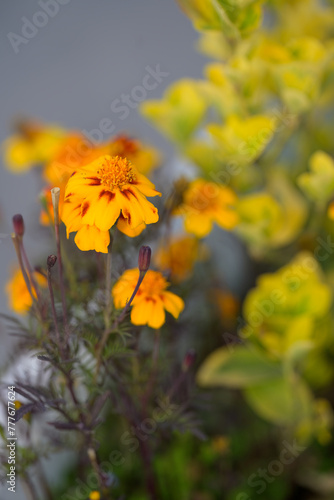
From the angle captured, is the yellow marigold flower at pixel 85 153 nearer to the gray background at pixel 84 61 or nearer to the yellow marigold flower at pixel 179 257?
the yellow marigold flower at pixel 179 257

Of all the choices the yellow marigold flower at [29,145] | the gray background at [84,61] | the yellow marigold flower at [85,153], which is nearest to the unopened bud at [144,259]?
the yellow marigold flower at [85,153]

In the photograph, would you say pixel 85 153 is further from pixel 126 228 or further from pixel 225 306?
pixel 225 306

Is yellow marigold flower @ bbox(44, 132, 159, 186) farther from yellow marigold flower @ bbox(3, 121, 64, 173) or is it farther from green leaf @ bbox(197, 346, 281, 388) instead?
green leaf @ bbox(197, 346, 281, 388)

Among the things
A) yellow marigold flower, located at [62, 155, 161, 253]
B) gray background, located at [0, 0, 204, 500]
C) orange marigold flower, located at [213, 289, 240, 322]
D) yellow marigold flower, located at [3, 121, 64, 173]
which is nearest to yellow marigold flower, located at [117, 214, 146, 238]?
yellow marigold flower, located at [62, 155, 161, 253]

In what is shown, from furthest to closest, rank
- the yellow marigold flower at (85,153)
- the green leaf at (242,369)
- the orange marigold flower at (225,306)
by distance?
1. the orange marigold flower at (225,306)
2. the green leaf at (242,369)
3. the yellow marigold flower at (85,153)

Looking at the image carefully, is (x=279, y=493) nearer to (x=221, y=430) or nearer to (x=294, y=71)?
(x=221, y=430)

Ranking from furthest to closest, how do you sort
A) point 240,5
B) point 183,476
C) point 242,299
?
point 242,299 < point 183,476 < point 240,5

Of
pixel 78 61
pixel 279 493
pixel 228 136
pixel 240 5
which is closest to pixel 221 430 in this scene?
pixel 279 493
